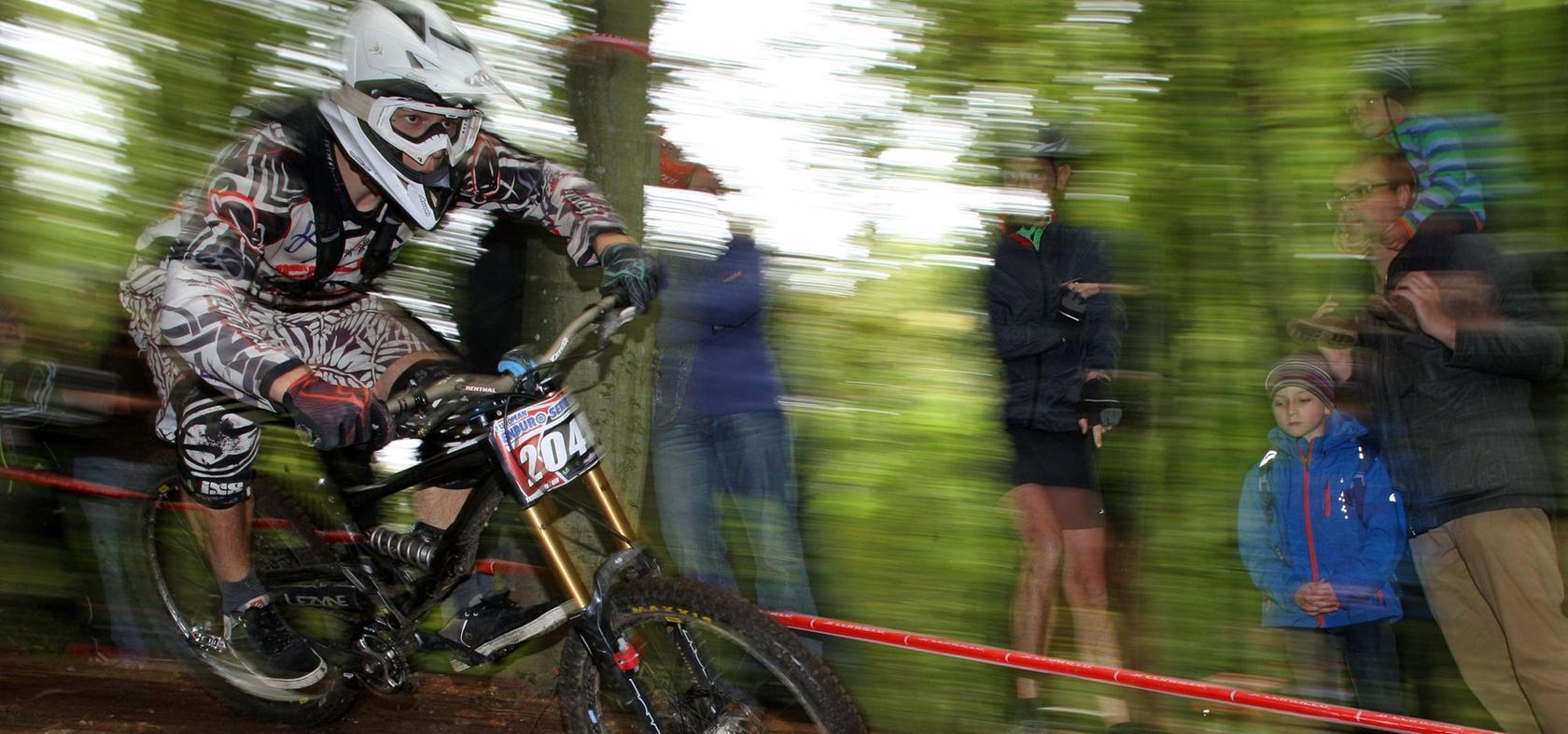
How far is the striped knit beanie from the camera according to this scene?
2.54 meters

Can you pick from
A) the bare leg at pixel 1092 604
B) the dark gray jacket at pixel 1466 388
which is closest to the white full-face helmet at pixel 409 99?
the bare leg at pixel 1092 604

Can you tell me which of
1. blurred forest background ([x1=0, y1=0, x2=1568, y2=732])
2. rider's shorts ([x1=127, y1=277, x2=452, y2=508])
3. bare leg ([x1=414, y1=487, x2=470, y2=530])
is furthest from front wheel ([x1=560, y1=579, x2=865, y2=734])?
rider's shorts ([x1=127, y1=277, x2=452, y2=508])

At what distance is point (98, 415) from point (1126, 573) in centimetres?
324

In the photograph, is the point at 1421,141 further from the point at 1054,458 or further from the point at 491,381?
the point at 491,381

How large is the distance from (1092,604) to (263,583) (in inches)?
93.8

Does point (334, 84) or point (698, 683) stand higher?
point (334, 84)

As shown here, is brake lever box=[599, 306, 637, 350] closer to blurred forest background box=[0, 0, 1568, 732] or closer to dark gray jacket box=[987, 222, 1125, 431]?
blurred forest background box=[0, 0, 1568, 732]

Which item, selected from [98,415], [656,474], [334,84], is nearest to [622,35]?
[334,84]

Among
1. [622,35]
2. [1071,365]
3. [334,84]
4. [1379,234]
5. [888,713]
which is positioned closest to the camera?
[1379,234]

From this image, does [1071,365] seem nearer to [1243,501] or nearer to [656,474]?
[1243,501]

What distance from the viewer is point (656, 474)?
3621mm

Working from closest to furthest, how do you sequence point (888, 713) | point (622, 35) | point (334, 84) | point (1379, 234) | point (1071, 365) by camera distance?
point (1379, 234) → point (888, 713) → point (1071, 365) → point (334, 84) → point (622, 35)

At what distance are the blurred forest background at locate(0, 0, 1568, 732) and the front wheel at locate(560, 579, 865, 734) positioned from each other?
0.70 ft

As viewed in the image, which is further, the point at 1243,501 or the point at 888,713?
the point at 888,713
